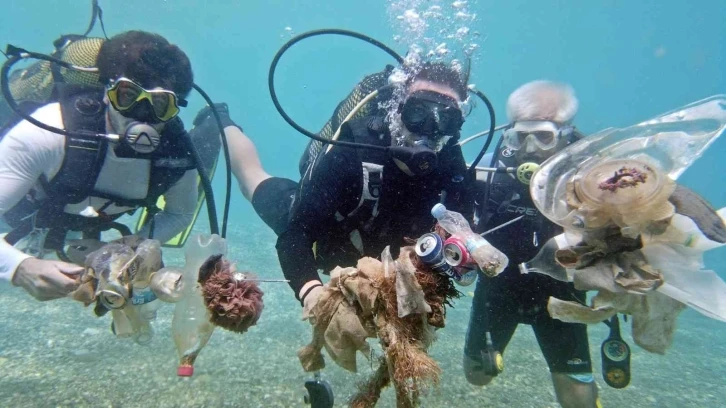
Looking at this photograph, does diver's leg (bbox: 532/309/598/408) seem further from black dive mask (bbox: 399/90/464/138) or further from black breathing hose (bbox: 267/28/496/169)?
black dive mask (bbox: 399/90/464/138)

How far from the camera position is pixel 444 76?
3.61 m

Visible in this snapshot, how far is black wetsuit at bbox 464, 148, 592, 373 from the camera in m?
4.12

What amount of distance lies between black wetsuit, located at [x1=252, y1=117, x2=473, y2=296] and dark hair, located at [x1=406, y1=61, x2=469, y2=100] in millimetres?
524

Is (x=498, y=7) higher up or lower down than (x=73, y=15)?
higher up

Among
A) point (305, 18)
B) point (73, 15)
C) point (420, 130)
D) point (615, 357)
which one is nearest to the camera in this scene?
point (420, 130)

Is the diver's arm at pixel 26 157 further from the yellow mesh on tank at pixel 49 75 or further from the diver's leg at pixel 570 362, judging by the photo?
the diver's leg at pixel 570 362

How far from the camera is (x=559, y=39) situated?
99500 millimetres

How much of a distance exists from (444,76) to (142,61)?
278 cm

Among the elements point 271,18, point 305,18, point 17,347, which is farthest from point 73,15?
point 17,347

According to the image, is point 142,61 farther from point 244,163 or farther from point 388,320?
point 388,320

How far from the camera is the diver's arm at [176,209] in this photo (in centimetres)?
463

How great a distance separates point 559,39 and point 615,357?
115242 millimetres

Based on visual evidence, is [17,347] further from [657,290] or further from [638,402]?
[638,402]

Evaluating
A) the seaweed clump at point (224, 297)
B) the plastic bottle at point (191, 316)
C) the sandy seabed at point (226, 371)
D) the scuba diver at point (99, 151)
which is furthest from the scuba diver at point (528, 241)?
the scuba diver at point (99, 151)
